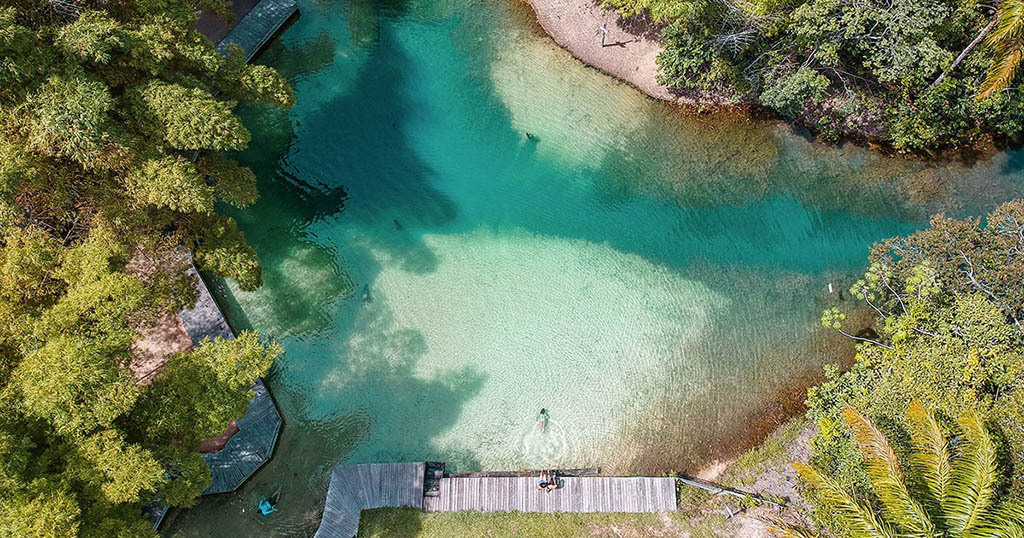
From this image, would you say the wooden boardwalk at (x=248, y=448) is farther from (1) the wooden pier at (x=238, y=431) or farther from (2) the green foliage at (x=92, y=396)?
(2) the green foliage at (x=92, y=396)

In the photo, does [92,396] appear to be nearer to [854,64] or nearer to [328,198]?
[328,198]


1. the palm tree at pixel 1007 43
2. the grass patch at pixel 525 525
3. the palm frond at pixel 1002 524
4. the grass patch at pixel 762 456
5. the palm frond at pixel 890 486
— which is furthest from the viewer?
the grass patch at pixel 762 456

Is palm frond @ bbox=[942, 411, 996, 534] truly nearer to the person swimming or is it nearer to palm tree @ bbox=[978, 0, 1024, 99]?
palm tree @ bbox=[978, 0, 1024, 99]

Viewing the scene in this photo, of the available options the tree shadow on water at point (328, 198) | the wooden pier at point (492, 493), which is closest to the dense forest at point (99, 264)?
the tree shadow on water at point (328, 198)

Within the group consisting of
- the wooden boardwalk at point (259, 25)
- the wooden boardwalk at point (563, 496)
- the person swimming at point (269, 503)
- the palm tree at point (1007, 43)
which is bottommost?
the person swimming at point (269, 503)

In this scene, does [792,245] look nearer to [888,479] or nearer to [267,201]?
[888,479]

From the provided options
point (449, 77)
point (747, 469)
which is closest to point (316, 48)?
point (449, 77)

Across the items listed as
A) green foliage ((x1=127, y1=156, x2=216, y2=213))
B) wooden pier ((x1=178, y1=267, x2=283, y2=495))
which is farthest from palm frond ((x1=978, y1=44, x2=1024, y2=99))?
wooden pier ((x1=178, y1=267, x2=283, y2=495))
